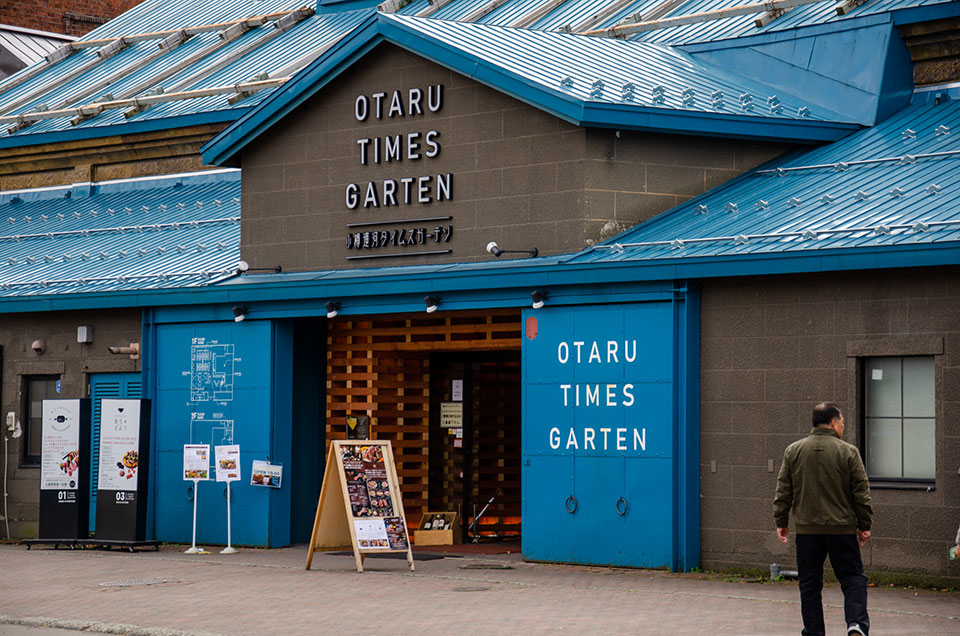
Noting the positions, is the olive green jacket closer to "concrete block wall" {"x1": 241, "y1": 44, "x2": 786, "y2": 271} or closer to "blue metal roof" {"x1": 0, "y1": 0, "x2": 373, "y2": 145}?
"concrete block wall" {"x1": 241, "y1": 44, "x2": 786, "y2": 271}

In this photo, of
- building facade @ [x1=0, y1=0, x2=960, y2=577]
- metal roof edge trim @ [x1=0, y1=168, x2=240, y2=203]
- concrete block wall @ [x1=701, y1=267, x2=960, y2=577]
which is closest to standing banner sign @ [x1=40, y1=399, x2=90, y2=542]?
building facade @ [x1=0, y1=0, x2=960, y2=577]

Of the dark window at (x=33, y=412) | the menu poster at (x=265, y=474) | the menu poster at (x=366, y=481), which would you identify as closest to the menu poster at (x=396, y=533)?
the menu poster at (x=366, y=481)

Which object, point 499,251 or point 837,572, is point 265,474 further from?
point 837,572

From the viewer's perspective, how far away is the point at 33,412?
23.0m

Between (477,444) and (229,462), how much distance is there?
3347 mm

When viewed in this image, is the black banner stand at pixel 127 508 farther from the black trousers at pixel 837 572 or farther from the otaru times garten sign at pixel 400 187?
the black trousers at pixel 837 572

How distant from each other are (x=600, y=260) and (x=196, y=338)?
6.28m

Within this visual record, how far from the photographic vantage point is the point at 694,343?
16797 millimetres

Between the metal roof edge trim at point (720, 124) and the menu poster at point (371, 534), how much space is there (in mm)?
4744

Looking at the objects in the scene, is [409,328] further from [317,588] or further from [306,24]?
[306,24]

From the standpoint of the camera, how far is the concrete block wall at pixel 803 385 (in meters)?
15.0

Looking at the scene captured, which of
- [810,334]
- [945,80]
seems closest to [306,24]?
[945,80]

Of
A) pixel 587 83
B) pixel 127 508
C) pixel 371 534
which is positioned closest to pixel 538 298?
pixel 587 83

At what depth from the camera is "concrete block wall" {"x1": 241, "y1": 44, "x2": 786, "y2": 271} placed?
59.4 feet
